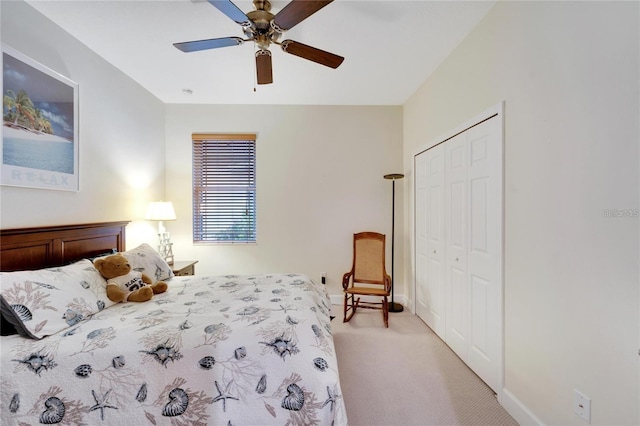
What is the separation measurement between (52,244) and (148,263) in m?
0.63

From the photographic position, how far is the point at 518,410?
1593 millimetres

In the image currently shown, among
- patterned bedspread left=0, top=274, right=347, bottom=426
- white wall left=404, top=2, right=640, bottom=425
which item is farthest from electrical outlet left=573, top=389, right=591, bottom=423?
patterned bedspread left=0, top=274, right=347, bottom=426

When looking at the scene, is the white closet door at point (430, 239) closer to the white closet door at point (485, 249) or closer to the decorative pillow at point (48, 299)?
the white closet door at point (485, 249)

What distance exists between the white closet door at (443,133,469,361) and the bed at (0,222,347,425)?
1443mm

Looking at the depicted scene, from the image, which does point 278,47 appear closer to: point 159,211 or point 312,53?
point 312,53

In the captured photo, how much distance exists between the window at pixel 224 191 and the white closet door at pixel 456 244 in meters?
2.47

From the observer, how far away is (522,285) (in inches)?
62.2

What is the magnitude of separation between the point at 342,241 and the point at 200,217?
205 cm

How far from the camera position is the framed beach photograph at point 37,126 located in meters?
1.62

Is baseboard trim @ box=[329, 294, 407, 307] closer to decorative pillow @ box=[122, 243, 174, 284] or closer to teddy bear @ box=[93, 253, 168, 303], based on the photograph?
decorative pillow @ box=[122, 243, 174, 284]

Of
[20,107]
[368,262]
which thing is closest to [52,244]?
[20,107]

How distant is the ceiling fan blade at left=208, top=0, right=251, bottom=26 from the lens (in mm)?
1391

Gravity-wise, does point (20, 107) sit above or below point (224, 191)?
above

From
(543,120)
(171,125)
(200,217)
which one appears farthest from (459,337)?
(171,125)
